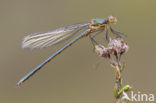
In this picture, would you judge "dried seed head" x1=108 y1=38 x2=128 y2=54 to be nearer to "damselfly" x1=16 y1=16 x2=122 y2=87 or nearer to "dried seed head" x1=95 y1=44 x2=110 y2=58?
"dried seed head" x1=95 y1=44 x2=110 y2=58

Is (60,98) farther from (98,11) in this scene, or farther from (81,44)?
(98,11)

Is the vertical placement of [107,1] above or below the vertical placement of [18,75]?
above

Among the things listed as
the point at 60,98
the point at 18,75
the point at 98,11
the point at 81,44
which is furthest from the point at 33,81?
the point at 98,11

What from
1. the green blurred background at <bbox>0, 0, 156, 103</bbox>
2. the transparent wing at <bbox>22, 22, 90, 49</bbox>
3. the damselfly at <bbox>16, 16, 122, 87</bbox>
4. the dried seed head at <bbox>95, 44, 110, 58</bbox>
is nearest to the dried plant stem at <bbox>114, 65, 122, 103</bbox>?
the dried seed head at <bbox>95, 44, 110, 58</bbox>

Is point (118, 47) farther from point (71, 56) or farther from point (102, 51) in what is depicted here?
point (71, 56)

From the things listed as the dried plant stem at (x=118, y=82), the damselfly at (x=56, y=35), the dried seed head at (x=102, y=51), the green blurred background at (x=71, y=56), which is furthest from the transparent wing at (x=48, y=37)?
the green blurred background at (x=71, y=56)

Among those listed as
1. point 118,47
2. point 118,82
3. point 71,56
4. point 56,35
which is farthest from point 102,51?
point 71,56

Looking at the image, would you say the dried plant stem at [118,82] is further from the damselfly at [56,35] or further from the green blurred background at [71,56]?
the green blurred background at [71,56]
